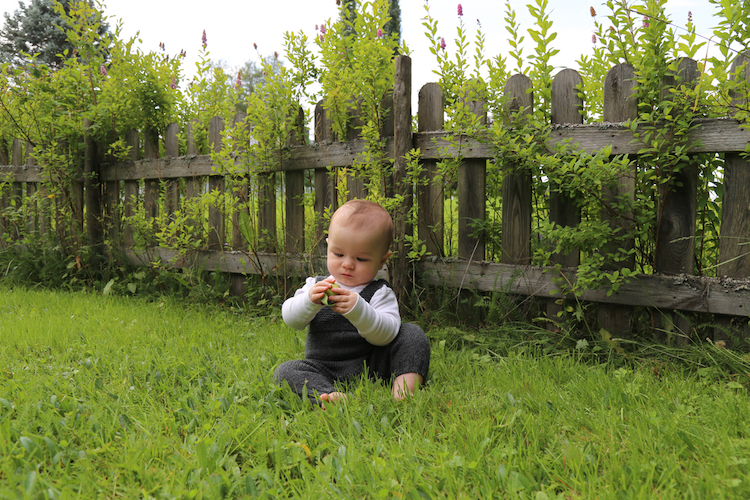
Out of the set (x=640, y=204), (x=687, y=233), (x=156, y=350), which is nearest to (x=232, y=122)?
(x=156, y=350)

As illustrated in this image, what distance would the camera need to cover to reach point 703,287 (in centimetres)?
301

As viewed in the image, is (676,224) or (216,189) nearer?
(676,224)

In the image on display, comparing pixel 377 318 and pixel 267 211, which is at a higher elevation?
pixel 267 211

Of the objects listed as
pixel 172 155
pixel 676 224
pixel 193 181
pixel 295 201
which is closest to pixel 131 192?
pixel 172 155

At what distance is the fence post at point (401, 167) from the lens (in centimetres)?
362

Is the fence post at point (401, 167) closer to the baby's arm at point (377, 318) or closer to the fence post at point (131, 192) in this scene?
the baby's arm at point (377, 318)

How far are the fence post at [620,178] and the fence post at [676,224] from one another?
0.52 feet

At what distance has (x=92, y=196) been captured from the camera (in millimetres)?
5719

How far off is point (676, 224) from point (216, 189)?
3.53 m

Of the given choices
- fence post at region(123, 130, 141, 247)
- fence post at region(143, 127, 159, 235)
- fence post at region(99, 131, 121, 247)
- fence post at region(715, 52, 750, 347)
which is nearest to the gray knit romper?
fence post at region(715, 52, 750, 347)

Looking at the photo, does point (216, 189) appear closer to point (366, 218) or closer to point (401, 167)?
point (401, 167)

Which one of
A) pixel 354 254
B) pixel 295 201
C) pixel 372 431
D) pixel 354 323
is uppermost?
pixel 295 201

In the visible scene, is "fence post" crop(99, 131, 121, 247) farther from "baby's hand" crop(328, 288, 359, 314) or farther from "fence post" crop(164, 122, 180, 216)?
"baby's hand" crop(328, 288, 359, 314)

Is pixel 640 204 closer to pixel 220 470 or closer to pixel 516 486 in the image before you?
pixel 516 486
